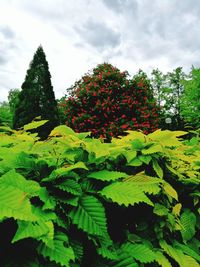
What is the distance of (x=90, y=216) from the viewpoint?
4.35 feet

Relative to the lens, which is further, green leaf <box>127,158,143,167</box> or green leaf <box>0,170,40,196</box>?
green leaf <box>127,158,143,167</box>

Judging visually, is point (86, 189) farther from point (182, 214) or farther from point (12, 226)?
point (182, 214)

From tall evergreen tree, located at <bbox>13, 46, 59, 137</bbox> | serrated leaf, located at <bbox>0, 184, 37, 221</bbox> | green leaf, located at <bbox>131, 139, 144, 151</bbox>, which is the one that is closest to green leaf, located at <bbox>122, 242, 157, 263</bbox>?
green leaf, located at <bbox>131, 139, 144, 151</bbox>

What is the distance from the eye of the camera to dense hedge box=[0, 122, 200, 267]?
1139 millimetres

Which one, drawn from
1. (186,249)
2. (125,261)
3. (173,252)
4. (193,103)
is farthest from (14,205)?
(193,103)

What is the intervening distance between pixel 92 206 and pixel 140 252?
40 cm

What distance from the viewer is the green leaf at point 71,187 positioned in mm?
1356

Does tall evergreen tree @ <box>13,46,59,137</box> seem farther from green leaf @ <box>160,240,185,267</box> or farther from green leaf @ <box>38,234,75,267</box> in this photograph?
green leaf @ <box>38,234,75,267</box>

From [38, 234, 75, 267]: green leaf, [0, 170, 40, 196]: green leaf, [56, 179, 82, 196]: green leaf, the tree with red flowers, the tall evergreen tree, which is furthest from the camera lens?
the tall evergreen tree

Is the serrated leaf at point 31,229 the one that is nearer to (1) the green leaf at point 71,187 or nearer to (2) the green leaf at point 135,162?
(1) the green leaf at point 71,187

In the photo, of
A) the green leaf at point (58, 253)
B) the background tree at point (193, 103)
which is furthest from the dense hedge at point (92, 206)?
the background tree at point (193, 103)

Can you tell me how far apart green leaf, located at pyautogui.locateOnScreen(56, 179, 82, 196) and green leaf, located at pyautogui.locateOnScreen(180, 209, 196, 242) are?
0.93 meters

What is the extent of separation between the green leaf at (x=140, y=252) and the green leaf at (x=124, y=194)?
12.0 inches

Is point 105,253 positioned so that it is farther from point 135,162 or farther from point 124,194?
point 135,162
